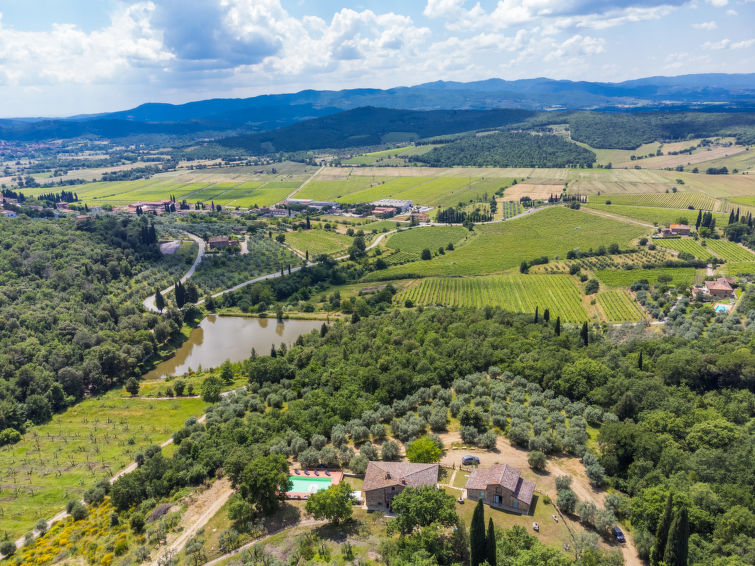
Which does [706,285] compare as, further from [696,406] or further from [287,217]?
[287,217]

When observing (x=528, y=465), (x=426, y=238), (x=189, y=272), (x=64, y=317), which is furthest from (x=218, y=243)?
(x=528, y=465)

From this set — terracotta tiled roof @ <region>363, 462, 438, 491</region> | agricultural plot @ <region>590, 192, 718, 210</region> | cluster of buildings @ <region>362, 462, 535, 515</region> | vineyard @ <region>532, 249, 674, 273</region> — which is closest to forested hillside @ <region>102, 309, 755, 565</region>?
terracotta tiled roof @ <region>363, 462, 438, 491</region>

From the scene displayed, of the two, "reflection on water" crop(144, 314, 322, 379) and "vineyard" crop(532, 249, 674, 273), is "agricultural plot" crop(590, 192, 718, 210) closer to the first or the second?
"vineyard" crop(532, 249, 674, 273)

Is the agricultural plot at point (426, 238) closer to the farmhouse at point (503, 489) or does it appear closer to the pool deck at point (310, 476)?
the pool deck at point (310, 476)

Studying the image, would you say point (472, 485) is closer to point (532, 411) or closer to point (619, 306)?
point (532, 411)

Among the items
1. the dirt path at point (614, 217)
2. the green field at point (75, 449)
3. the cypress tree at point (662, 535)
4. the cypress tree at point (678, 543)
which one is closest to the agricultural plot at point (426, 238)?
the dirt path at point (614, 217)
